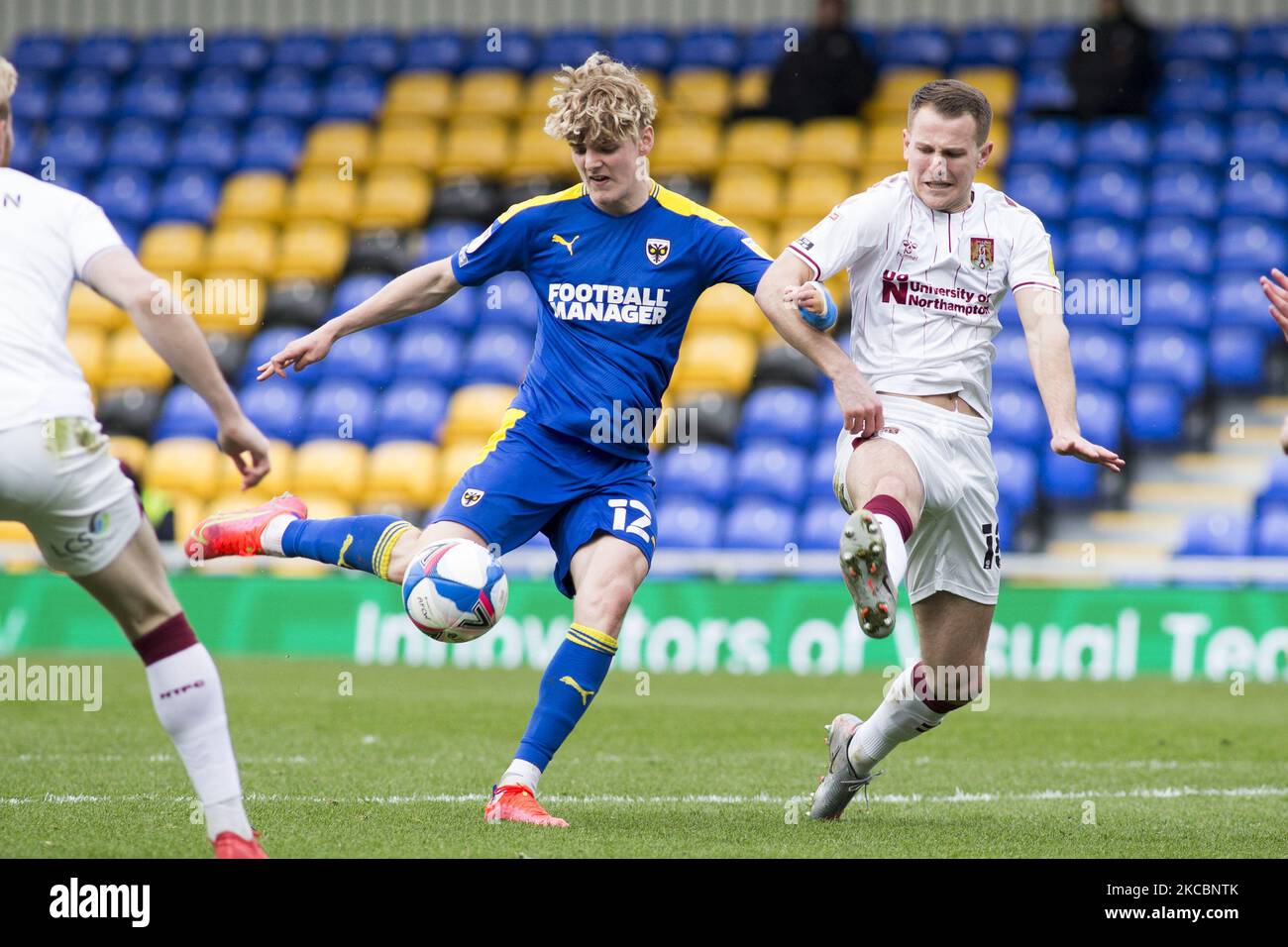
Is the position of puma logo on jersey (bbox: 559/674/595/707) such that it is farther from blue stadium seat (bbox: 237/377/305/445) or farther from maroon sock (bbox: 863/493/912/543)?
blue stadium seat (bbox: 237/377/305/445)

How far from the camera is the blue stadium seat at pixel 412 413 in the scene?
49.2 ft

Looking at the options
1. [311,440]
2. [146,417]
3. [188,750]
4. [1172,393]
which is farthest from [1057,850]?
[146,417]

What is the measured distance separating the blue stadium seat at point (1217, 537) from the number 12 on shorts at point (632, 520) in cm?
784

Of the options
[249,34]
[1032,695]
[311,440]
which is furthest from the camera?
[249,34]

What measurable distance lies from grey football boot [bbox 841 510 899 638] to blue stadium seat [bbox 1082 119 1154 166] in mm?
11881

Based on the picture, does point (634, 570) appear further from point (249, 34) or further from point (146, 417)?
point (249, 34)

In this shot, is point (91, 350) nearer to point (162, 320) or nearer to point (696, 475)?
point (696, 475)

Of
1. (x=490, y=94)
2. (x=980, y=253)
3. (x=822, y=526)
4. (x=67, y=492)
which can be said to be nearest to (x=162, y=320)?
(x=67, y=492)

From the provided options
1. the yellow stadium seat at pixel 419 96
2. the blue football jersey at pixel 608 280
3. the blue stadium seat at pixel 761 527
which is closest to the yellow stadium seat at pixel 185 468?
the blue stadium seat at pixel 761 527

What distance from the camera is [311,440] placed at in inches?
596

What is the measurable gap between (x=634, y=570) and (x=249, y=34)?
1523 cm

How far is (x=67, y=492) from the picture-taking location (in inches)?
167

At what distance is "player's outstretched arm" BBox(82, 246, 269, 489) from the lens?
4199mm

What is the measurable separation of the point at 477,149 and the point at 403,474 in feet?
14.6
